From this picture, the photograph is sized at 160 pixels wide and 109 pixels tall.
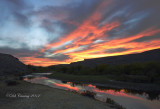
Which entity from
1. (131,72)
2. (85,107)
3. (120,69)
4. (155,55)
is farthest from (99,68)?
(85,107)

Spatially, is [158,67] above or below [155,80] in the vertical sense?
above

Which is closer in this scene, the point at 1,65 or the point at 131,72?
the point at 131,72

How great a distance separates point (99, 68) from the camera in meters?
67.6

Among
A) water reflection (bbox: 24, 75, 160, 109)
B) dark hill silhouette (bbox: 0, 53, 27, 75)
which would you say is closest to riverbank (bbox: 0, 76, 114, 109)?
water reflection (bbox: 24, 75, 160, 109)

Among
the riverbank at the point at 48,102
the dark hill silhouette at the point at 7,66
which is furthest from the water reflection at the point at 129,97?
the dark hill silhouette at the point at 7,66

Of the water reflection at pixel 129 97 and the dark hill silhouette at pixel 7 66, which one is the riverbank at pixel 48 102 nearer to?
the water reflection at pixel 129 97

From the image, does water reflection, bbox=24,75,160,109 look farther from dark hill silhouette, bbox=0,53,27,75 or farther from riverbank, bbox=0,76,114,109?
dark hill silhouette, bbox=0,53,27,75

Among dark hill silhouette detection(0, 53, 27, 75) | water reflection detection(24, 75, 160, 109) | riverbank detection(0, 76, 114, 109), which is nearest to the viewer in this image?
riverbank detection(0, 76, 114, 109)

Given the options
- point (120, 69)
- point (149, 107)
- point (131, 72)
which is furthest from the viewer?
point (120, 69)

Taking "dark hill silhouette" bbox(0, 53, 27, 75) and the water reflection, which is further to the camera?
"dark hill silhouette" bbox(0, 53, 27, 75)

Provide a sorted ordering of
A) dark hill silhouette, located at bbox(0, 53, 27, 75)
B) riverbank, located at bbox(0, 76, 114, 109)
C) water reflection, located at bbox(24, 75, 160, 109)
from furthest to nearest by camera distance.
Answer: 1. dark hill silhouette, located at bbox(0, 53, 27, 75)
2. water reflection, located at bbox(24, 75, 160, 109)
3. riverbank, located at bbox(0, 76, 114, 109)

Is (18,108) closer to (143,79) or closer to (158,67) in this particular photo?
(143,79)

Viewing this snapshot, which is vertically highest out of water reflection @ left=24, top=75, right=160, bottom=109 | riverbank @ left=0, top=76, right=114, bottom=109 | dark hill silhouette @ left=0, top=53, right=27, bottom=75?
dark hill silhouette @ left=0, top=53, right=27, bottom=75

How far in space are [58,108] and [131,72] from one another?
1729 inches
